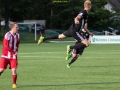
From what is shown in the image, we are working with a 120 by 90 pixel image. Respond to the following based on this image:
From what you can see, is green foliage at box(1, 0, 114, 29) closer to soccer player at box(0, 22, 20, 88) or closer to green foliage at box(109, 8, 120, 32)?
green foliage at box(109, 8, 120, 32)

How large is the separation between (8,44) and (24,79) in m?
2.28

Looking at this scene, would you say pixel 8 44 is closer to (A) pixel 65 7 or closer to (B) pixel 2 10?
(A) pixel 65 7

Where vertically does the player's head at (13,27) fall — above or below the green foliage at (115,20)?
above

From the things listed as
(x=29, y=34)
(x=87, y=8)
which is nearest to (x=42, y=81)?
(x=87, y=8)

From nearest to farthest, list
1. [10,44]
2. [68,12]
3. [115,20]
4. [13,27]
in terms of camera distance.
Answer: [13,27]
[10,44]
[68,12]
[115,20]

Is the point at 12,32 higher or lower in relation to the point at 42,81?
higher

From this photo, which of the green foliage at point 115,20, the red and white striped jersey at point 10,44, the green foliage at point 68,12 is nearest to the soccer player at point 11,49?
the red and white striped jersey at point 10,44

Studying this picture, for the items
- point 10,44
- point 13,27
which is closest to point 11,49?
point 10,44

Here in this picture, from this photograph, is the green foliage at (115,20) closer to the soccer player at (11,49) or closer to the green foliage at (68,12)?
the green foliage at (68,12)

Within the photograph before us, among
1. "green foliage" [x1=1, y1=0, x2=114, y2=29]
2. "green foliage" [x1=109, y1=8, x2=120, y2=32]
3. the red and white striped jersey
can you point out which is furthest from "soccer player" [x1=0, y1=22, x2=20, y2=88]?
"green foliage" [x1=109, y1=8, x2=120, y2=32]

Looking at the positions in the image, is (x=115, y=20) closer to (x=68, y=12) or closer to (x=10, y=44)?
(x=68, y=12)

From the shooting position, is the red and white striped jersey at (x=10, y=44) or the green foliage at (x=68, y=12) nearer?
the red and white striped jersey at (x=10, y=44)

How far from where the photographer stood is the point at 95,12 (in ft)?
219

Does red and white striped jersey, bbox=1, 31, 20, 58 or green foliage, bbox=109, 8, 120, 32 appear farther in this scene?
green foliage, bbox=109, 8, 120, 32
